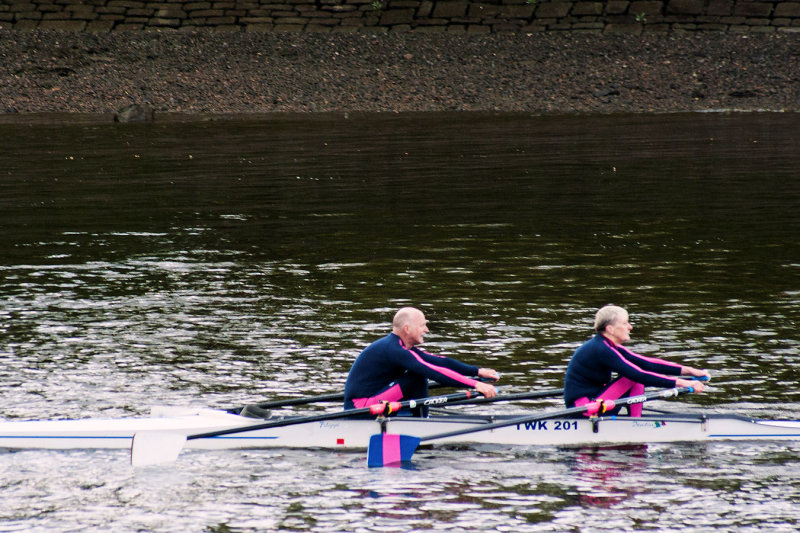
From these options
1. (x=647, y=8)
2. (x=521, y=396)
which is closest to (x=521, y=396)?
(x=521, y=396)

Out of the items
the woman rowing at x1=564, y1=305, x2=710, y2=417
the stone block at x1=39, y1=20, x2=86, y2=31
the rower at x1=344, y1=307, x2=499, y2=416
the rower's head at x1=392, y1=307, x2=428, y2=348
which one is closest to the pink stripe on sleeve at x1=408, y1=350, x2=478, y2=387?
the rower at x1=344, y1=307, x2=499, y2=416

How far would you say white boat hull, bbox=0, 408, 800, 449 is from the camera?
1173 cm

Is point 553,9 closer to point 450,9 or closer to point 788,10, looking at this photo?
point 450,9

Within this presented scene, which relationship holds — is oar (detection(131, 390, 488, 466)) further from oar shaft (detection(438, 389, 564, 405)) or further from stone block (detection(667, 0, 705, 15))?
stone block (detection(667, 0, 705, 15))

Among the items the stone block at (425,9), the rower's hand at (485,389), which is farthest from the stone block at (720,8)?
the rower's hand at (485,389)

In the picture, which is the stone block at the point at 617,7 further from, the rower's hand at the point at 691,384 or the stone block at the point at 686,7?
the rower's hand at the point at 691,384

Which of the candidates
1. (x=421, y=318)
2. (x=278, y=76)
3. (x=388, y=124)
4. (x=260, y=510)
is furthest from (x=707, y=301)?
(x=278, y=76)

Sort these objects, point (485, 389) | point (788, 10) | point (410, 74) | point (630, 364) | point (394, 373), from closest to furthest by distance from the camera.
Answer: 1. point (630, 364)
2. point (485, 389)
3. point (394, 373)
4. point (410, 74)
5. point (788, 10)

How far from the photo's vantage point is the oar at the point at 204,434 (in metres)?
11.2

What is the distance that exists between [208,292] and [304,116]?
25.6 metres

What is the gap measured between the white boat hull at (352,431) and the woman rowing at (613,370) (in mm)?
303

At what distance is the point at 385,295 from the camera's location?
18.0 metres

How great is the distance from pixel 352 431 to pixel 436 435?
→ 82 centimetres

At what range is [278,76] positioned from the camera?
46.4 metres
